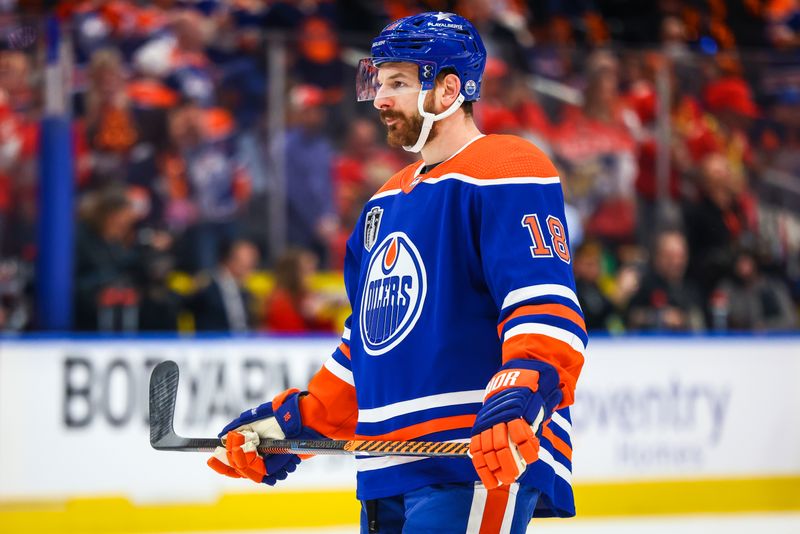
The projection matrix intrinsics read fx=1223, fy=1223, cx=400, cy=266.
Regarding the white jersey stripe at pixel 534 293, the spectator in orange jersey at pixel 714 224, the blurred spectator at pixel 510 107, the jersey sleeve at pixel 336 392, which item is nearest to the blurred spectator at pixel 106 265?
the blurred spectator at pixel 510 107

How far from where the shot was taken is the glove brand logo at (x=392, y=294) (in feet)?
6.85

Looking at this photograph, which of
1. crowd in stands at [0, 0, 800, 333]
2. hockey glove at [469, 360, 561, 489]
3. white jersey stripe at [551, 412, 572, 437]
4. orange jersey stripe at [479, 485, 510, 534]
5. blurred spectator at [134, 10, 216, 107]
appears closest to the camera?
hockey glove at [469, 360, 561, 489]

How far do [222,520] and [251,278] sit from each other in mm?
1046

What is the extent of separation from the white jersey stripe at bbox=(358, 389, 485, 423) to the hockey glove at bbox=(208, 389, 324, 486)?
1.02ft

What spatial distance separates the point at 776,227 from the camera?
6074mm

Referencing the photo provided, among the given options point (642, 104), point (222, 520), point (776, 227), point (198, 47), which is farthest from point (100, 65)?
point (776, 227)

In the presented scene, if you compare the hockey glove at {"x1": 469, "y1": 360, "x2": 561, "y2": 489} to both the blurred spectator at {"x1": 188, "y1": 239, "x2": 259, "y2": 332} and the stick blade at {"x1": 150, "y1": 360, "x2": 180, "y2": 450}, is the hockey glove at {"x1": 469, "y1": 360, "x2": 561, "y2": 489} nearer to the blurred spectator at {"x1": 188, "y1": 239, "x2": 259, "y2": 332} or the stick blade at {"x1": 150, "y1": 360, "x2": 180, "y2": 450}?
the stick blade at {"x1": 150, "y1": 360, "x2": 180, "y2": 450}

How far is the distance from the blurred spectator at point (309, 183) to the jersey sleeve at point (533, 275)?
3.29 meters

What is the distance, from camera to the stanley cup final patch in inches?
88.7

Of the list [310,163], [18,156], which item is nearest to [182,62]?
[310,163]

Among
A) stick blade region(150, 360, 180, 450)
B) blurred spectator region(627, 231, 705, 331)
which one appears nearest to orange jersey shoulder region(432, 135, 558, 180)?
stick blade region(150, 360, 180, 450)

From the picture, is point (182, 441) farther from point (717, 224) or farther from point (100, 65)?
point (717, 224)

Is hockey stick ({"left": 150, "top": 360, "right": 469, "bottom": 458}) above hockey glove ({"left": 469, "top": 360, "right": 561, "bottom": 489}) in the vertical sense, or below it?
below

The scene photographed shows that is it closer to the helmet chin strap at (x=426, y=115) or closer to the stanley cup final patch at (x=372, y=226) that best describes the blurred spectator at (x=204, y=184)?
the stanley cup final patch at (x=372, y=226)
